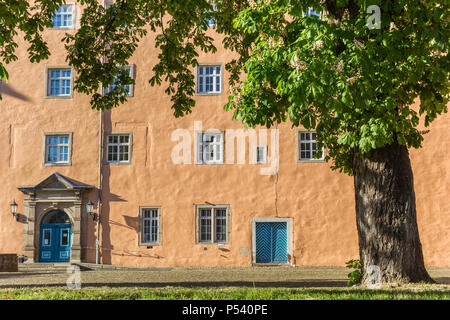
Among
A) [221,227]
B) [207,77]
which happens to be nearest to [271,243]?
[221,227]

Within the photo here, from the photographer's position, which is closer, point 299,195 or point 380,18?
point 380,18

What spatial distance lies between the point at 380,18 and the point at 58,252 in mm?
17319

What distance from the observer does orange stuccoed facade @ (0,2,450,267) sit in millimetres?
20297

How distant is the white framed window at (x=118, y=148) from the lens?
71.3 ft

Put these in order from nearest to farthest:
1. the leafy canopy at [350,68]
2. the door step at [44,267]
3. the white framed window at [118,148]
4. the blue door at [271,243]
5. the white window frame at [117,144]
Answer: the leafy canopy at [350,68] < the door step at [44,267] < the blue door at [271,243] < the white window frame at [117,144] < the white framed window at [118,148]

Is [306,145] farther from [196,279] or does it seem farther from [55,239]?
[55,239]

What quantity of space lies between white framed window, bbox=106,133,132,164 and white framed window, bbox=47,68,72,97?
282 cm

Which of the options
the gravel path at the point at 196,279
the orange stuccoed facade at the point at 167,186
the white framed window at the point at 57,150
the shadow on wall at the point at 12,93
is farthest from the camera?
the shadow on wall at the point at 12,93

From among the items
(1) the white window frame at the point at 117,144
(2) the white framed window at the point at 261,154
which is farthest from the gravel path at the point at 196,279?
(1) the white window frame at the point at 117,144

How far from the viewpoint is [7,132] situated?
22078 millimetres

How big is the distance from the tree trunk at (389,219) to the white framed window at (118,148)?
13493mm

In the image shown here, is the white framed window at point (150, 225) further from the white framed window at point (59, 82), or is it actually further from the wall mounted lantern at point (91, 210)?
the white framed window at point (59, 82)

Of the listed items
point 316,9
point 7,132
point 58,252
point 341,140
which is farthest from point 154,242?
point 316,9
